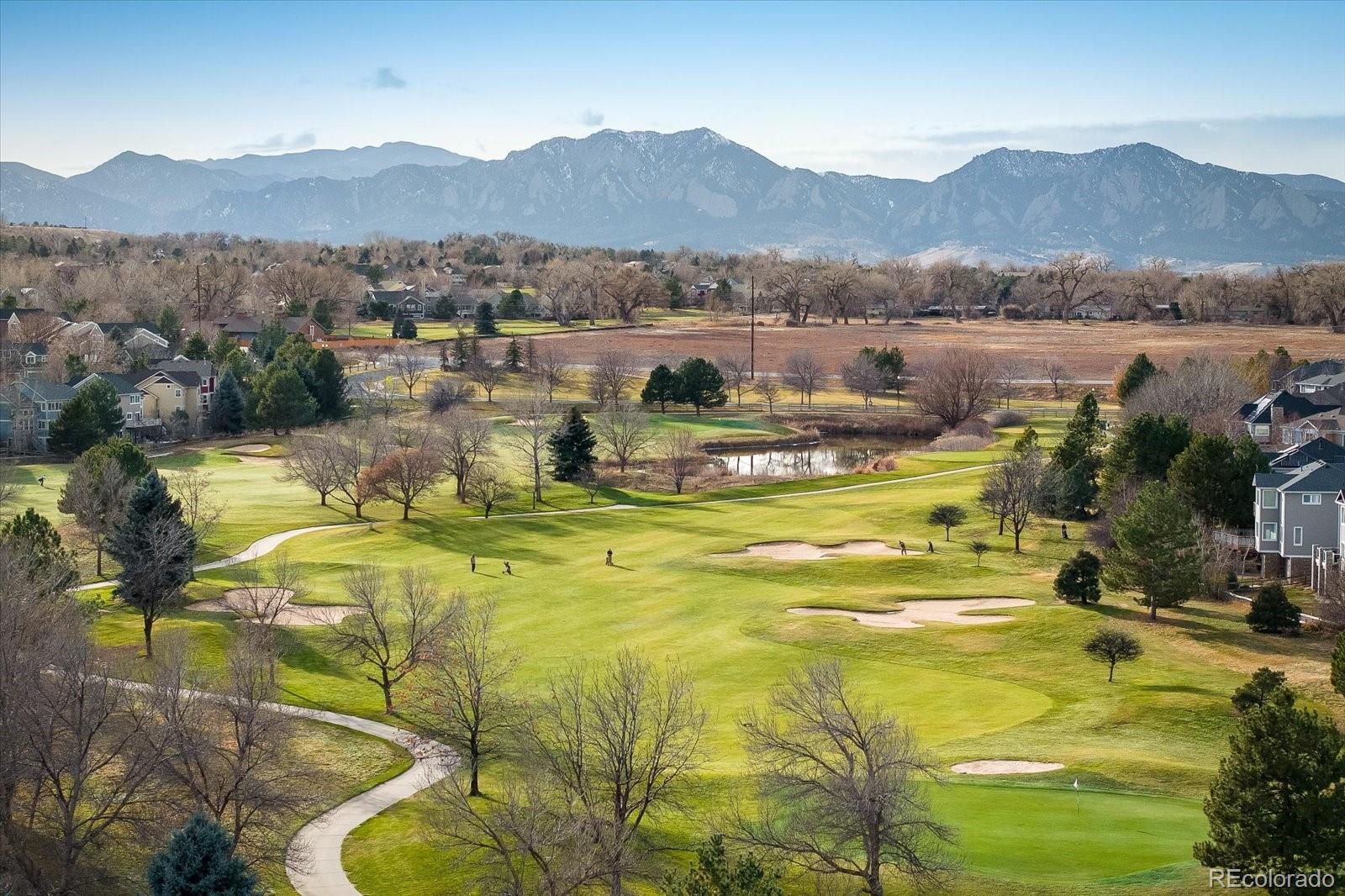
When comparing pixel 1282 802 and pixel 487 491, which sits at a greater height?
pixel 487 491

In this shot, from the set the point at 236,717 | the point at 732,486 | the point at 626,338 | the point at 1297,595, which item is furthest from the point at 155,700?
the point at 626,338

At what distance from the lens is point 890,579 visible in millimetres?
56094

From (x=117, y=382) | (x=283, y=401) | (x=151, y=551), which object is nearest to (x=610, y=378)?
(x=283, y=401)

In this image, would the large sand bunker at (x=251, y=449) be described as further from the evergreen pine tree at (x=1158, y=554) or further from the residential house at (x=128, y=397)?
the evergreen pine tree at (x=1158, y=554)

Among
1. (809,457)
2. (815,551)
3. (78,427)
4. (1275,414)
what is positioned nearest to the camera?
(815,551)

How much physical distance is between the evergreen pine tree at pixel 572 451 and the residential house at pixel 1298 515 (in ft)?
124

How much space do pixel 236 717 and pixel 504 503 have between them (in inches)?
1708

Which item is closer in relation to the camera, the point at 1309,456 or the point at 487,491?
the point at 1309,456

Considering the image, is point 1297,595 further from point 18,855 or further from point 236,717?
point 18,855

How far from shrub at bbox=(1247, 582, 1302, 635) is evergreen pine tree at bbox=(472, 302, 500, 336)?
10815 cm

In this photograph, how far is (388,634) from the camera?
147 feet

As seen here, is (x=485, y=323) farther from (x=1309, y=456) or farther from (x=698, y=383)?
(x=1309, y=456)

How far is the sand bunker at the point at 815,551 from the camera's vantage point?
60.5 m

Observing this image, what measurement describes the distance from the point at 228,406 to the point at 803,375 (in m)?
45.8
